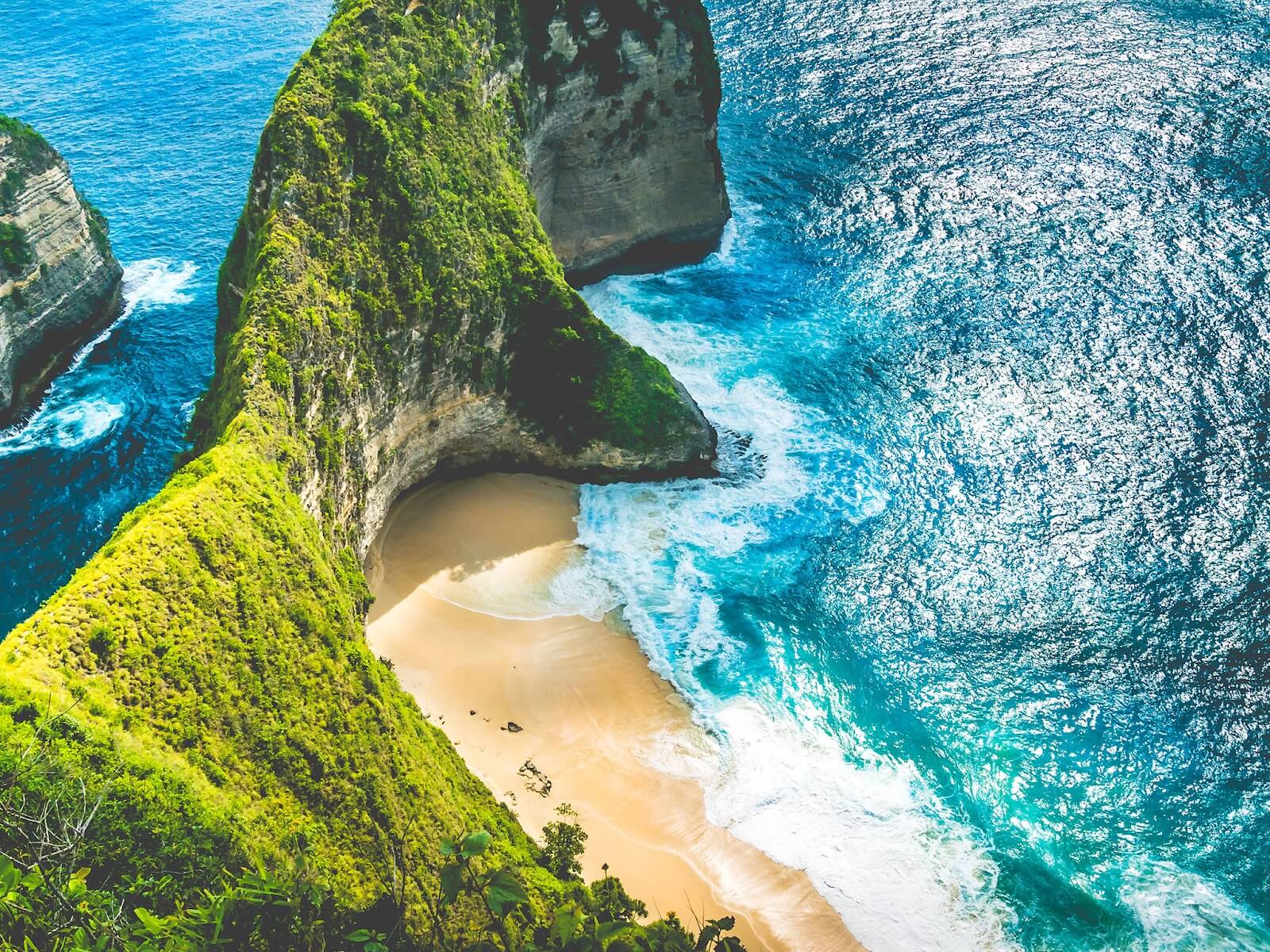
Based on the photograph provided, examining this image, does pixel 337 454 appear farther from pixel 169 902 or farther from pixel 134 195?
pixel 134 195

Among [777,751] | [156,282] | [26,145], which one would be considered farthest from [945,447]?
[26,145]

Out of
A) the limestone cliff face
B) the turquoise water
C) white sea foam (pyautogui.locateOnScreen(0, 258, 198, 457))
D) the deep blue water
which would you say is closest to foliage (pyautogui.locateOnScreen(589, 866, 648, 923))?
the turquoise water

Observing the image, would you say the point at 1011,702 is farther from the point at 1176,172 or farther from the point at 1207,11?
the point at 1207,11

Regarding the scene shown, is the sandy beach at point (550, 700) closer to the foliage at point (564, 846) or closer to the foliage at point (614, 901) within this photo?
the foliage at point (564, 846)

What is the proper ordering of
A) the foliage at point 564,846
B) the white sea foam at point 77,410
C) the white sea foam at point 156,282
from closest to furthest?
the foliage at point 564,846
the white sea foam at point 77,410
the white sea foam at point 156,282

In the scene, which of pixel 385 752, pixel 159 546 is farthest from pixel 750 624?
pixel 159 546

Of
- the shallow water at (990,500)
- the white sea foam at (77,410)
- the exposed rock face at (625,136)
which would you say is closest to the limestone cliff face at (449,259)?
the exposed rock face at (625,136)
